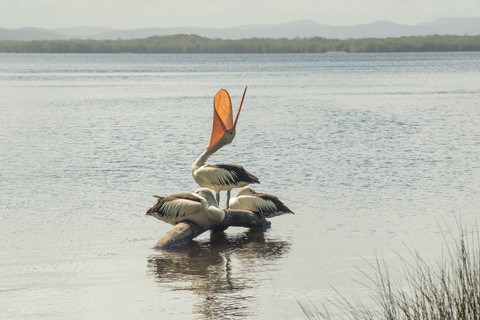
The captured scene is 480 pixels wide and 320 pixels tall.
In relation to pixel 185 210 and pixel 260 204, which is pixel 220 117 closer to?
pixel 260 204

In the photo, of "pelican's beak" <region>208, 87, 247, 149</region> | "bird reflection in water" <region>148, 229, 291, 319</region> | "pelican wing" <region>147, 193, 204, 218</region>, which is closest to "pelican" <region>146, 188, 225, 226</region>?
"pelican wing" <region>147, 193, 204, 218</region>

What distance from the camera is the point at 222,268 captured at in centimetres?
1023

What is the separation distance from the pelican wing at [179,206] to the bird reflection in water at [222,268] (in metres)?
0.49

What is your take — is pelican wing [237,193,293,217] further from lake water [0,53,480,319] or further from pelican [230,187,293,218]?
lake water [0,53,480,319]

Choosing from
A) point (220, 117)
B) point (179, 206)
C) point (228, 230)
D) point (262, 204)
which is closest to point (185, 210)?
point (179, 206)

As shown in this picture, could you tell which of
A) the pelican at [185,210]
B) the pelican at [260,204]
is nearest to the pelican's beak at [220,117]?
the pelican at [260,204]

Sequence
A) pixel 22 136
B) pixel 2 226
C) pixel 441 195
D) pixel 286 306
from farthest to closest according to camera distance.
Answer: pixel 22 136 < pixel 441 195 < pixel 2 226 < pixel 286 306

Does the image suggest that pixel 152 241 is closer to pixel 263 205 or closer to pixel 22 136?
pixel 263 205

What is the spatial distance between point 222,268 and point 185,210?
1534 mm

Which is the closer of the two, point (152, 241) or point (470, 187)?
point (152, 241)

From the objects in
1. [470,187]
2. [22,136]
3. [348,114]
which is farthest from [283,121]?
[470,187]

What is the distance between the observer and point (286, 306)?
8.55 m

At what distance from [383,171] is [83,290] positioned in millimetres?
10261

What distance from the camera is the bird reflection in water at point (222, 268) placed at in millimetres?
8633
